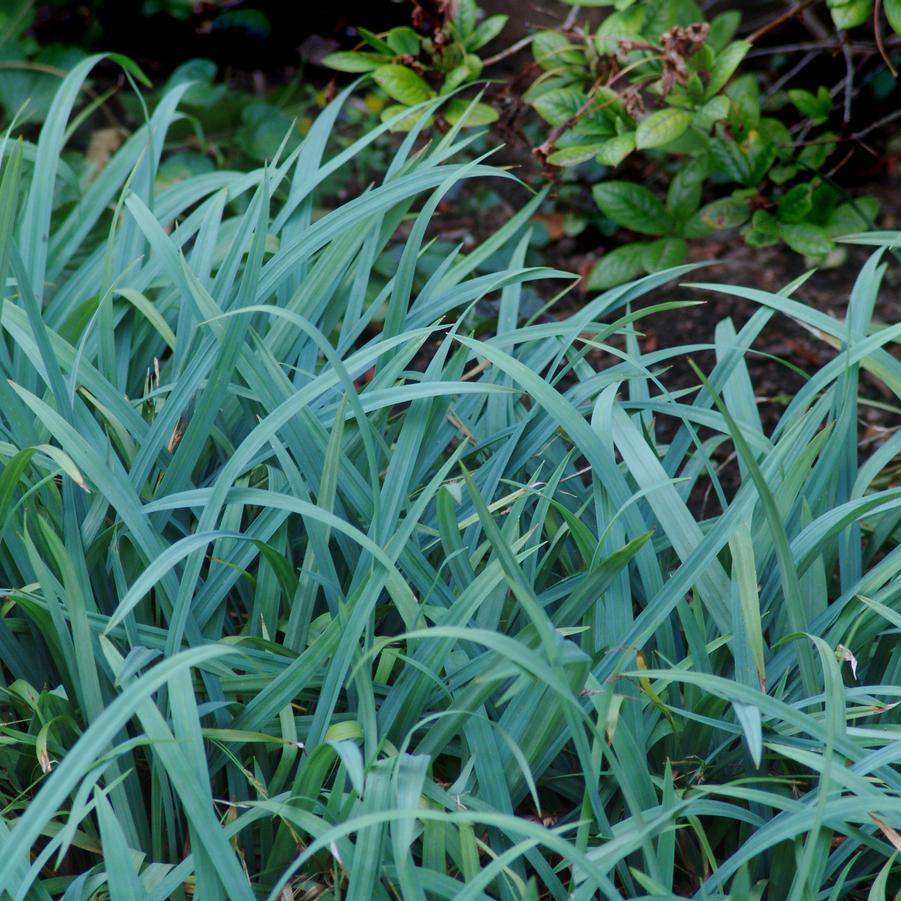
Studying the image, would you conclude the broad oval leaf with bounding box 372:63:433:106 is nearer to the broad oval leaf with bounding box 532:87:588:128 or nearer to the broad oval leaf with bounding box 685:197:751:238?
the broad oval leaf with bounding box 532:87:588:128

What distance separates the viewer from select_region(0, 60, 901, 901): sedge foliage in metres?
0.97

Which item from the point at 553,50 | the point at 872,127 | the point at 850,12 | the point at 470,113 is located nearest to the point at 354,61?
the point at 470,113

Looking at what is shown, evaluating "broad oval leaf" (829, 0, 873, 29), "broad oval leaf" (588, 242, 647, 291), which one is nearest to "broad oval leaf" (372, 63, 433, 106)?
"broad oval leaf" (588, 242, 647, 291)

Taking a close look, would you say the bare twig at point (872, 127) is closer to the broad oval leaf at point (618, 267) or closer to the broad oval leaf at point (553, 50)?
the broad oval leaf at point (618, 267)

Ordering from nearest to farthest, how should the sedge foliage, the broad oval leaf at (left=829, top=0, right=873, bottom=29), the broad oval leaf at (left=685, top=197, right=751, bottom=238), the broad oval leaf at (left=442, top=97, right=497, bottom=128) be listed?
the sedge foliage < the broad oval leaf at (left=829, top=0, right=873, bottom=29) < the broad oval leaf at (left=442, top=97, right=497, bottom=128) < the broad oval leaf at (left=685, top=197, right=751, bottom=238)

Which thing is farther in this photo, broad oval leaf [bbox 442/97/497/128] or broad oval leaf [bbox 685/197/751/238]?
broad oval leaf [bbox 685/197/751/238]

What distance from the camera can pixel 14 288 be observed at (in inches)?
60.7

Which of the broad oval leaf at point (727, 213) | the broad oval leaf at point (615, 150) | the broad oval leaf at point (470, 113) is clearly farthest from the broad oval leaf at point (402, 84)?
the broad oval leaf at point (727, 213)

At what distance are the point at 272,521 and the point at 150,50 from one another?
2312 millimetres

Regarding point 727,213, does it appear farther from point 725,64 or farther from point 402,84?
point 402,84

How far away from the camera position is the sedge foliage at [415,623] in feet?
3.17

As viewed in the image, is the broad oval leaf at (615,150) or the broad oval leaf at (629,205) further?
the broad oval leaf at (629,205)

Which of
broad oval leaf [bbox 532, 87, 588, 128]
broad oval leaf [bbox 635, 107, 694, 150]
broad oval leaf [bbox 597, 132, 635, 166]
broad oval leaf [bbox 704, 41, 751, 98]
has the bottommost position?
broad oval leaf [bbox 597, 132, 635, 166]

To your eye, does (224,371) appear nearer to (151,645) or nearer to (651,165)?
(151,645)
